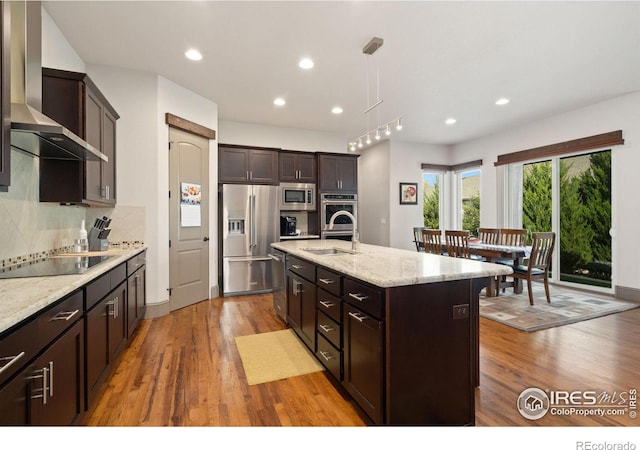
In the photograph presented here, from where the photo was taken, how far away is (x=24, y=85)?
5.92 feet

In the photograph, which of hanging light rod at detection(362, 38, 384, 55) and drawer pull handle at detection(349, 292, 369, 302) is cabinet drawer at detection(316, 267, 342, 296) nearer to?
drawer pull handle at detection(349, 292, 369, 302)

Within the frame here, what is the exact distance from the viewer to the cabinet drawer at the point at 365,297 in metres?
1.51

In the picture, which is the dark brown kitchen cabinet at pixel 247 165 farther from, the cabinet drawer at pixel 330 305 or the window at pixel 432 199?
the window at pixel 432 199

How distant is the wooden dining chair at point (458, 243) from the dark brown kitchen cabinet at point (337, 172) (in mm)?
2099

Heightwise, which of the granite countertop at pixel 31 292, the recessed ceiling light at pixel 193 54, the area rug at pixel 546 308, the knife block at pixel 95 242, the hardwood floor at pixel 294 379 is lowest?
the hardwood floor at pixel 294 379

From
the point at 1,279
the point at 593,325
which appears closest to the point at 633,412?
the point at 593,325

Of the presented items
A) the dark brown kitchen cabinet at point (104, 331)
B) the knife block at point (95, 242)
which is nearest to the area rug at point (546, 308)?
the dark brown kitchen cabinet at point (104, 331)

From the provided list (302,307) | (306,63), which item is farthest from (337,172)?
(302,307)

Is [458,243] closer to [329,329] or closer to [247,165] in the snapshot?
[329,329]

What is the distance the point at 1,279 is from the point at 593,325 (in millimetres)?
4946

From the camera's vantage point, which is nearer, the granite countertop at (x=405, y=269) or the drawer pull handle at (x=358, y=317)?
the granite countertop at (x=405, y=269)

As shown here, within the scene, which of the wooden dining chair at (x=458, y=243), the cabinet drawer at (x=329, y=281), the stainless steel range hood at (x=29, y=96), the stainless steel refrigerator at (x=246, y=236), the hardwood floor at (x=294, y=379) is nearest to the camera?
the stainless steel range hood at (x=29, y=96)

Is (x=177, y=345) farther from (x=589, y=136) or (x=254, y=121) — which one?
(x=589, y=136)

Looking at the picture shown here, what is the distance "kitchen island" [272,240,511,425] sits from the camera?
1.49m
